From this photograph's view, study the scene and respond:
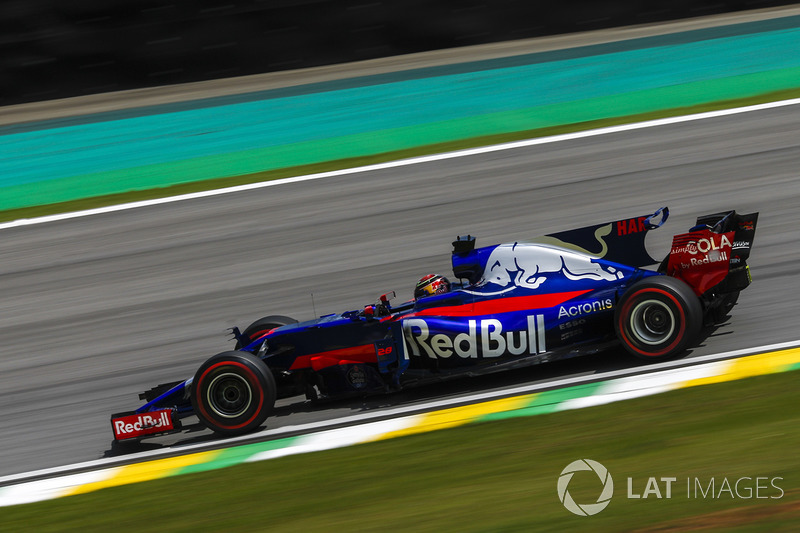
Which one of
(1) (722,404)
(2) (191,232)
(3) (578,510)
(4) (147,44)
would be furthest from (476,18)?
(3) (578,510)

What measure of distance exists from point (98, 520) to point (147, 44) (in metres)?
10.6

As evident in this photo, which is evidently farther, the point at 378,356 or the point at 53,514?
the point at 378,356

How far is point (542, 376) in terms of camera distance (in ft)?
22.3

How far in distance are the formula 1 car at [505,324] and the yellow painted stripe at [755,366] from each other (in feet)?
1.04

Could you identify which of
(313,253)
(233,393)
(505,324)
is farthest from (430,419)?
(313,253)

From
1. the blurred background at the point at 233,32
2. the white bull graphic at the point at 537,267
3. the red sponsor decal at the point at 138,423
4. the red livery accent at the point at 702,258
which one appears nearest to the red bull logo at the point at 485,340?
the white bull graphic at the point at 537,267

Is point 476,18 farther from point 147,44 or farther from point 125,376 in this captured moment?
point 125,376

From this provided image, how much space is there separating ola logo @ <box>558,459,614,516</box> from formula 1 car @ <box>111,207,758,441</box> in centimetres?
141

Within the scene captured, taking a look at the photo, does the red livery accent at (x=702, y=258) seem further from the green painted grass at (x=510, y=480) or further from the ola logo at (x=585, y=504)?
the ola logo at (x=585, y=504)

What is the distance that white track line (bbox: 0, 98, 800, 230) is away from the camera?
12.1 m

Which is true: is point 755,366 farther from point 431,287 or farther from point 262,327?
point 262,327

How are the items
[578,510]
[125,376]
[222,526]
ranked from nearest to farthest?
1. [578,510]
2. [222,526]
3. [125,376]

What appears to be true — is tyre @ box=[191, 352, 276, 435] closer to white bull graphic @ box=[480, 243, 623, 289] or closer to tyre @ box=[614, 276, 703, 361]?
white bull graphic @ box=[480, 243, 623, 289]

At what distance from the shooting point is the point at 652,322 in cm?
639
